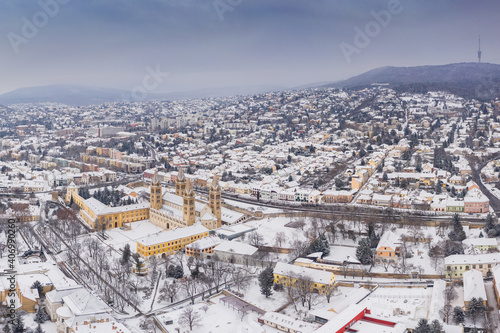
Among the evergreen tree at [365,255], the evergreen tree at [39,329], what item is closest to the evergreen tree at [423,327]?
the evergreen tree at [365,255]

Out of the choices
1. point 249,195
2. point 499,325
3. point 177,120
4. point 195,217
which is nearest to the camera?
point 499,325

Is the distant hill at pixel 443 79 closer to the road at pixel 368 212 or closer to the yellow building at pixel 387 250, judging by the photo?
the road at pixel 368 212

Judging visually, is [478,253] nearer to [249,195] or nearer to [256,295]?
[256,295]

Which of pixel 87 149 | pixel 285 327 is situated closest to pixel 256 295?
pixel 285 327

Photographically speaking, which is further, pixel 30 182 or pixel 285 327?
pixel 30 182

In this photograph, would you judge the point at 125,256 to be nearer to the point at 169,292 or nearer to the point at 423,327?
the point at 169,292

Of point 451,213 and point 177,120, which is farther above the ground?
point 177,120

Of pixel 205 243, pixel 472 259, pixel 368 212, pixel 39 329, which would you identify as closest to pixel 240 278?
pixel 205 243
